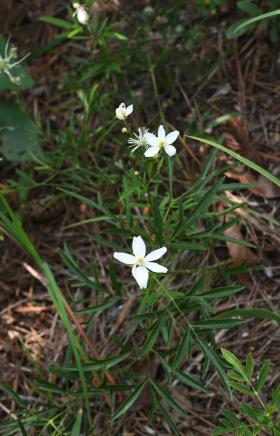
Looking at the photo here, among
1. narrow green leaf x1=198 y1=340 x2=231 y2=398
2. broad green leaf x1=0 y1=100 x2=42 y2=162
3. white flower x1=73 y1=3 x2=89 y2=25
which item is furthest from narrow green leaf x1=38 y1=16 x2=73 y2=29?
→ narrow green leaf x1=198 y1=340 x2=231 y2=398

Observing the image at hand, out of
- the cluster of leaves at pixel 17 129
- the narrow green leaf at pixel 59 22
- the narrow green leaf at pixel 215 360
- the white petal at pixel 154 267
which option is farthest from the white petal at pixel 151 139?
the cluster of leaves at pixel 17 129

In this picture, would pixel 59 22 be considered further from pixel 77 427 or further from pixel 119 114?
pixel 77 427

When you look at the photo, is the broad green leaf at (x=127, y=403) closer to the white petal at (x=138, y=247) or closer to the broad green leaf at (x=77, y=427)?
the broad green leaf at (x=77, y=427)

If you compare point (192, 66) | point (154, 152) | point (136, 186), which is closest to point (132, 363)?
point (136, 186)

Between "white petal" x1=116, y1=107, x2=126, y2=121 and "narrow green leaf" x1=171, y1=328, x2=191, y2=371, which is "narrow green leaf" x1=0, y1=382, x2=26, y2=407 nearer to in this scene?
"narrow green leaf" x1=171, y1=328, x2=191, y2=371

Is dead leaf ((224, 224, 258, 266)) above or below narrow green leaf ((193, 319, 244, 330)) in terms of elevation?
above

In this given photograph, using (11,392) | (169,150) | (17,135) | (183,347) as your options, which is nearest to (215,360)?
(183,347)
